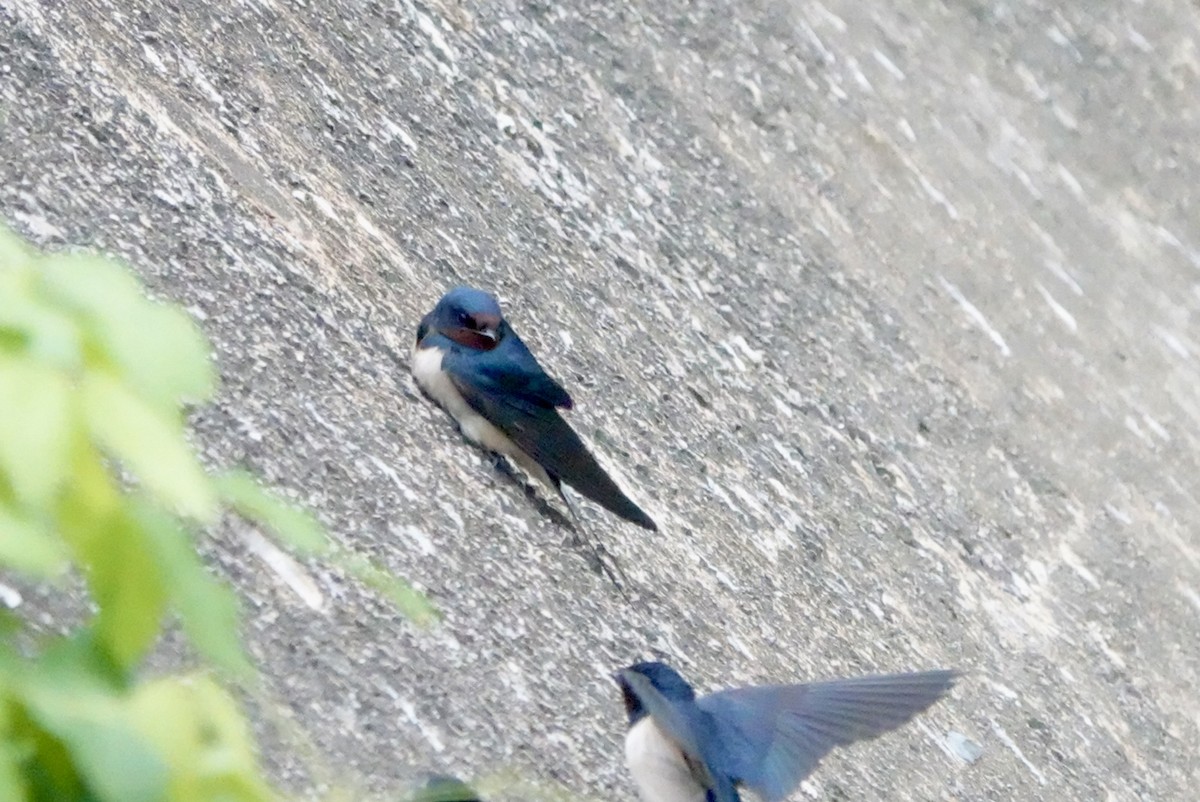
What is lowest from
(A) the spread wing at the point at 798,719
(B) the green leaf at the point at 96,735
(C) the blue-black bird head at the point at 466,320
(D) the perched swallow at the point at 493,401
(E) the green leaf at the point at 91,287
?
(D) the perched swallow at the point at 493,401

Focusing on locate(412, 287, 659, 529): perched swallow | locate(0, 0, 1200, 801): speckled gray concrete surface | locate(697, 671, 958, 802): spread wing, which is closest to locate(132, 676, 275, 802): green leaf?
locate(0, 0, 1200, 801): speckled gray concrete surface

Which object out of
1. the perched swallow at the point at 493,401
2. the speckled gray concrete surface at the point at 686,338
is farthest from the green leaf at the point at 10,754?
the perched swallow at the point at 493,401

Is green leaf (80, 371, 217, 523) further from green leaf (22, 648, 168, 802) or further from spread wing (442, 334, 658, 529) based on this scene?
spread wing (442, 334, 658, 529)

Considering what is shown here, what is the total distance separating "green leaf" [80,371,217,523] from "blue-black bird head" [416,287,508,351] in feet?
6.06

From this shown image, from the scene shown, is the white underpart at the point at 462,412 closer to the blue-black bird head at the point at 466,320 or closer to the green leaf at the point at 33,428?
the blue-black bird head at the point at 466,320

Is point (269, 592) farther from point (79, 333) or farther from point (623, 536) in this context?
point (79, 333)

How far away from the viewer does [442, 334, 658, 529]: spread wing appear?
2547mm

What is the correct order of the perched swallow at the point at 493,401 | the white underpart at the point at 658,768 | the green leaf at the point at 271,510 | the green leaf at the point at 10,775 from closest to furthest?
the green leaf at the point at 10,775 < the green leaf at the point at 271,510 < the white underpart at the point at 658,768 < the perched swallow at the point at 493,401

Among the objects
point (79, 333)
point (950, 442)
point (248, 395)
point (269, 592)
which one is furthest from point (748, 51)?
point (79, 333)

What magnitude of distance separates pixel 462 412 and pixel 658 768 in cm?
76

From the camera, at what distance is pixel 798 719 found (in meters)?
2.17

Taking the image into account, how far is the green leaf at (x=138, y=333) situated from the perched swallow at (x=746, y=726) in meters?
1.41

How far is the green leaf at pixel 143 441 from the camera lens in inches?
25.3

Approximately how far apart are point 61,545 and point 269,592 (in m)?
1.14
